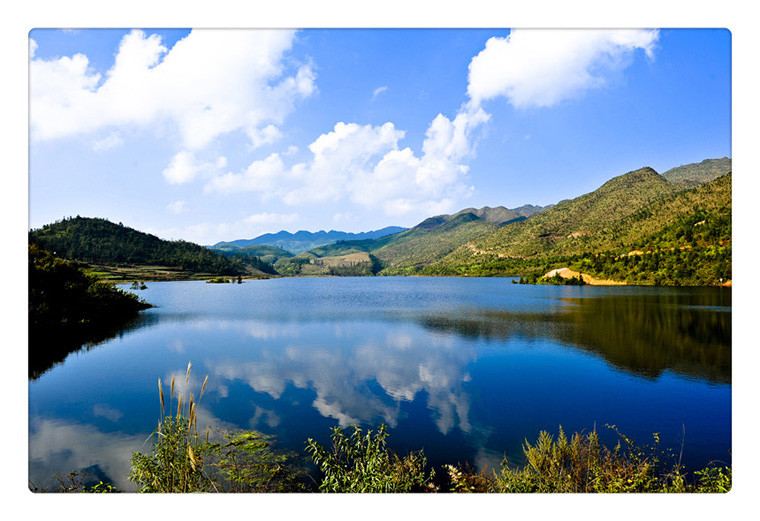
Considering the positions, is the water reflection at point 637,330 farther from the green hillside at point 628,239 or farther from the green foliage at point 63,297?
the green foliage at point 63,297

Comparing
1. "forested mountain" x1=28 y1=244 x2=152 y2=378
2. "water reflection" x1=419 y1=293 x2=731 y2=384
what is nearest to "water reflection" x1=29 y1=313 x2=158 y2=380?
"forested mountain" x1=28 y1=244 x2=152 y2=378

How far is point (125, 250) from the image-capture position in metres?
74.5

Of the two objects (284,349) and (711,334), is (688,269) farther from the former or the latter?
(284,349)

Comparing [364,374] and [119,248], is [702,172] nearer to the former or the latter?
[364,374]

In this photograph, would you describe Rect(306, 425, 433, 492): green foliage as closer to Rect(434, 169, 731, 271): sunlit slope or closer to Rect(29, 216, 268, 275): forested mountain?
Rect(29, 216, 268, 275): forested mountain

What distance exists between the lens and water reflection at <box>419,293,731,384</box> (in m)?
14.2

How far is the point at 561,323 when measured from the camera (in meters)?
23.7

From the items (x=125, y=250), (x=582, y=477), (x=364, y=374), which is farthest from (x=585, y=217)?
(x=582, y=477)

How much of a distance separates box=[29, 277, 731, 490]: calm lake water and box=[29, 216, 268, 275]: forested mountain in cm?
853

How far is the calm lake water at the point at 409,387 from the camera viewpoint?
8.17 m

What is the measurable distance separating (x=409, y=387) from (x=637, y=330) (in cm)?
1667

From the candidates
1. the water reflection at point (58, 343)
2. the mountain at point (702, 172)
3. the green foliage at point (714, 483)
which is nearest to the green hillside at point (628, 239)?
the green foliage at point (714, 483)
